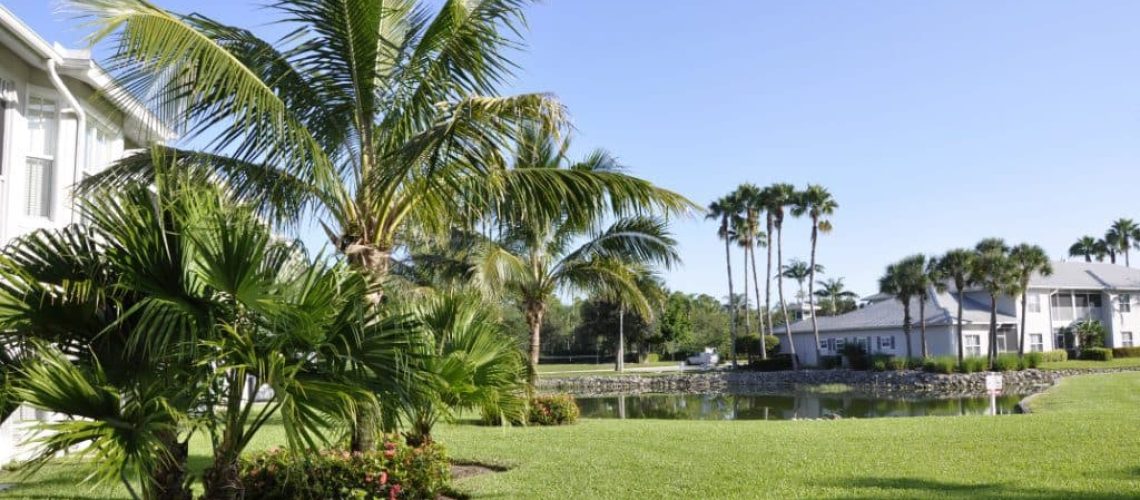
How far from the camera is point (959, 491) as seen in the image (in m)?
8.14

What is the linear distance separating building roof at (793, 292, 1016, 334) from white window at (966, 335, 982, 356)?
3.40 ft

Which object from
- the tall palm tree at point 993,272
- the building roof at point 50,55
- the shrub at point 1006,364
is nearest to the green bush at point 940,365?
the shrub at point 1006,364

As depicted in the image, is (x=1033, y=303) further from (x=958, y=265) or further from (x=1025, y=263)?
(x=958, y=265)

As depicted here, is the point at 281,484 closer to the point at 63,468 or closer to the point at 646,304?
the point at 63,468

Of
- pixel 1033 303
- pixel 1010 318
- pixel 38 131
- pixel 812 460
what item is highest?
pixel 38 131

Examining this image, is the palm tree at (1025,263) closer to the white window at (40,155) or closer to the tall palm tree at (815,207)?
the tall palm tree at (815,207)

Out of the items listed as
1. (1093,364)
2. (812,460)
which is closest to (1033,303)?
(1093,364)

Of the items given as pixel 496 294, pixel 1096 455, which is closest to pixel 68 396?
pixel 1096 455

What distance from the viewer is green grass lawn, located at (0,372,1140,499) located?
8492mm

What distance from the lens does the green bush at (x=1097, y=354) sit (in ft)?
154

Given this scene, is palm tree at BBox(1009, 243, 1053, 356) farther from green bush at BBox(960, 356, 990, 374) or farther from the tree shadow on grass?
the tree shadow on grass

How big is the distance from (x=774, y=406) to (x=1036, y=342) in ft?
93.5

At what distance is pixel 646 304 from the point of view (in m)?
20.4

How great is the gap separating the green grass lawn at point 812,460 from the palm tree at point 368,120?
120 inches
